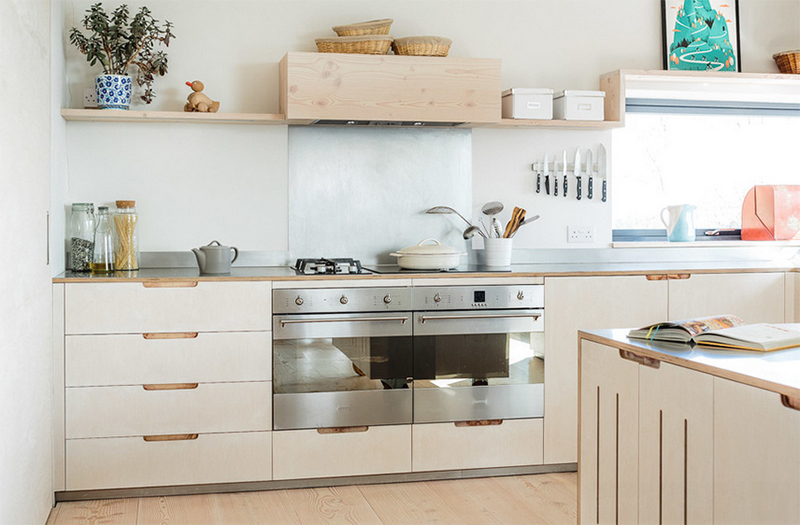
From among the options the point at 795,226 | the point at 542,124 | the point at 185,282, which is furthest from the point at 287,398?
the point at 795,226

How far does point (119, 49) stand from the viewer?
3.38 m

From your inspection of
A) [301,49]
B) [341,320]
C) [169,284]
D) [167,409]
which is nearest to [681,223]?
[341,320]

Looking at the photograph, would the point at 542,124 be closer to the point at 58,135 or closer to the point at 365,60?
the point at 365,60

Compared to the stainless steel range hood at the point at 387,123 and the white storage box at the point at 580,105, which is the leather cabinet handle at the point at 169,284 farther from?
the white storage box at the point at 580,105

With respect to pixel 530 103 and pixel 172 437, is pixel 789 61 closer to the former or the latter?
pixel 530 103

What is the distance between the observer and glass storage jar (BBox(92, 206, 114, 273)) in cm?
336

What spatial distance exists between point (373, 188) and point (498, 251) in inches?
26.6

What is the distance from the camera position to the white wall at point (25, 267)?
7.19 feet

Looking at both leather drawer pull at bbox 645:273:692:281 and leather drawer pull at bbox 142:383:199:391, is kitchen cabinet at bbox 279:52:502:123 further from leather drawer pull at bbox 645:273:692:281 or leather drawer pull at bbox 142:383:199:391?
leather drawer pull at bbox 142:383:199:391

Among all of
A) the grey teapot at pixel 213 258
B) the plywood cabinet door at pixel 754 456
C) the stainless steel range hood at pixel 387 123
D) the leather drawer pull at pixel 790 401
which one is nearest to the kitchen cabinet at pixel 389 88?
the stainless steel range hood at pixel 387 123

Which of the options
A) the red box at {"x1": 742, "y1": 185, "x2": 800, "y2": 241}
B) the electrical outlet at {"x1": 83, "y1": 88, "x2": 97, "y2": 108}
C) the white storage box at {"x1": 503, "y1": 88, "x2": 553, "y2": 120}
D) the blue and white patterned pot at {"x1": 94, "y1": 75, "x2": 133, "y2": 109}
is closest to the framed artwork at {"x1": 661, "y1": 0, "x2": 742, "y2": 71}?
the red box at {"x1": 742, "y1": 185, "x2": 800, "y2": 241}

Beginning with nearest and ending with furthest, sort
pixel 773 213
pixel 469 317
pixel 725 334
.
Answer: pixel 725 334, pixel 469 317, pixel 773 213

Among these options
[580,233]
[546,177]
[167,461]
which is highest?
[546,177]

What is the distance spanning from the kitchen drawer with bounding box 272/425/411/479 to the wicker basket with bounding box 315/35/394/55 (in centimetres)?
163
